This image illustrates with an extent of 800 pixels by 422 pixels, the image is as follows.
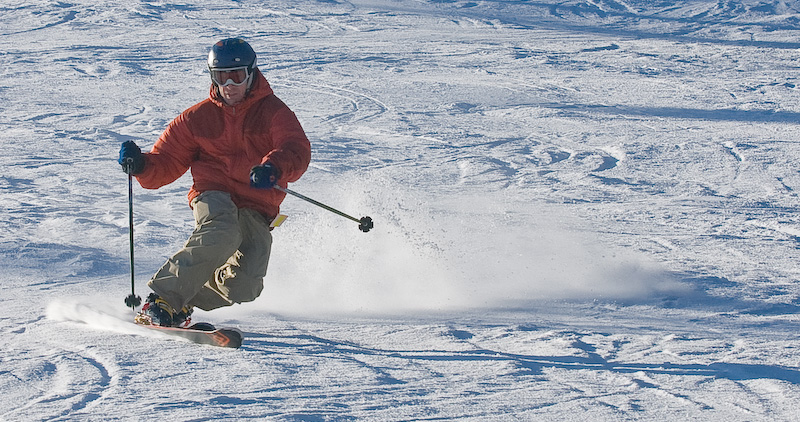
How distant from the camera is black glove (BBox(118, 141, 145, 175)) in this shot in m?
4.33

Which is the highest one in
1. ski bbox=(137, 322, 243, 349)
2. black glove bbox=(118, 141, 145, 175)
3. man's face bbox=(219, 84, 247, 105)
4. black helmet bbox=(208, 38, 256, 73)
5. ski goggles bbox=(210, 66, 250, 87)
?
black helmet bbox=(208, 38, 256, 73)

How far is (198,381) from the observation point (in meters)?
3.55

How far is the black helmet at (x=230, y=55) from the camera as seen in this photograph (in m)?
4.31

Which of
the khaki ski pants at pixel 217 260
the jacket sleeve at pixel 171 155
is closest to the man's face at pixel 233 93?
the jacket sleeve at pixel 171 155

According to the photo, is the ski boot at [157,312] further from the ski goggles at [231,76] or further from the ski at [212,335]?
the ski goggles at [231,76]

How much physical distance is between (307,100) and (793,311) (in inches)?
335

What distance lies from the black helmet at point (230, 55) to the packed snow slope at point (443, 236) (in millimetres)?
1318

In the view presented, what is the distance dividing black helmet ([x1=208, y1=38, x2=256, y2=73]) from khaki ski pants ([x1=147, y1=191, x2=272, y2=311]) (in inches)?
24.8

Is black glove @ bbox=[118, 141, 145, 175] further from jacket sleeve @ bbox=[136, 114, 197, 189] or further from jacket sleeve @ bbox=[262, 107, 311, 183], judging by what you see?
jacket sleeve @ bbox=[262, 107, 311, 183]

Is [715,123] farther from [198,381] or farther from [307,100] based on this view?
[198,381]

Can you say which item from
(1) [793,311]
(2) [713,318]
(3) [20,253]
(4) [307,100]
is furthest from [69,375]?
(4) [307,100]

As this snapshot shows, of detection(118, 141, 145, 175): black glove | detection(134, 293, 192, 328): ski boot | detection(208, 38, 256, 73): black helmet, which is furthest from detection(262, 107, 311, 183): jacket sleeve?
detection(134, 293, 192, 328): ski boot

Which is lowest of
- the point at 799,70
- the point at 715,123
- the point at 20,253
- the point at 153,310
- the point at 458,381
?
the point at 458,381

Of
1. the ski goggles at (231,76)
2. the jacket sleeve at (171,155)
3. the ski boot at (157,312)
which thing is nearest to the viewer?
the ski boot at (157,312)
